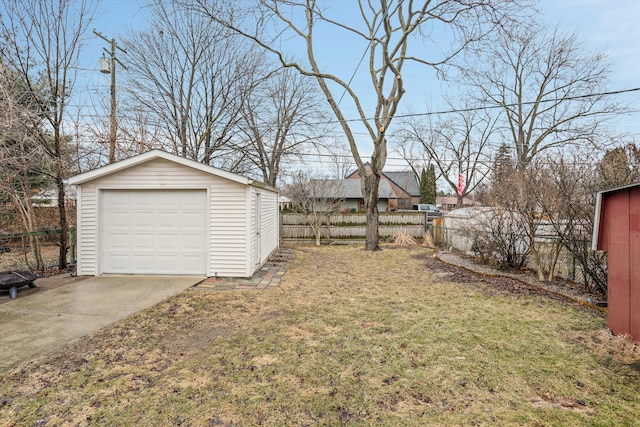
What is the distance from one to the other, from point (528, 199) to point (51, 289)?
368 inches

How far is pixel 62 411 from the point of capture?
2.56m

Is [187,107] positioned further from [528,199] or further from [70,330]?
[528,199]

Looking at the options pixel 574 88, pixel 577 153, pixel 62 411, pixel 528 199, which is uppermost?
pixel 574 88

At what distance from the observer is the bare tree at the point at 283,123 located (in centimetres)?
1789

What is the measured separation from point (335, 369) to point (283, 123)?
17404 mm

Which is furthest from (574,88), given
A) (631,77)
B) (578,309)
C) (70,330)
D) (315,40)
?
(70,330)

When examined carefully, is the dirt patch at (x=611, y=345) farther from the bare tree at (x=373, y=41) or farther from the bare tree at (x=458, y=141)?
the bare tree at (x=458, y=141)

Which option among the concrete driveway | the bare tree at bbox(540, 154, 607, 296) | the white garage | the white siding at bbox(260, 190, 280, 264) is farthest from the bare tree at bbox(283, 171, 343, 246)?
the bare tree at bbox(540, 154, 607, 296)

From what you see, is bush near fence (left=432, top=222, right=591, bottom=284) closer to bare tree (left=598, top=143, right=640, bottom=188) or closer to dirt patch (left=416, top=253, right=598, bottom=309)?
dirt patch (left=416, top=253, right=598, bottom=309)

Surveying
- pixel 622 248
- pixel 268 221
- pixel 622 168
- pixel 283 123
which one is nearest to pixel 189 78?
pixel 283 123

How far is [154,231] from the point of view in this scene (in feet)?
24.3

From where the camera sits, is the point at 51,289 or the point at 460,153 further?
the point at 460,153

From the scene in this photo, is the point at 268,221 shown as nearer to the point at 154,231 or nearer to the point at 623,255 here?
the point at 154,231

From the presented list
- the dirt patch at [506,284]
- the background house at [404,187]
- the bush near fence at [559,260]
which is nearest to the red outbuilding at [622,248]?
the dirt patch at [506,284]
